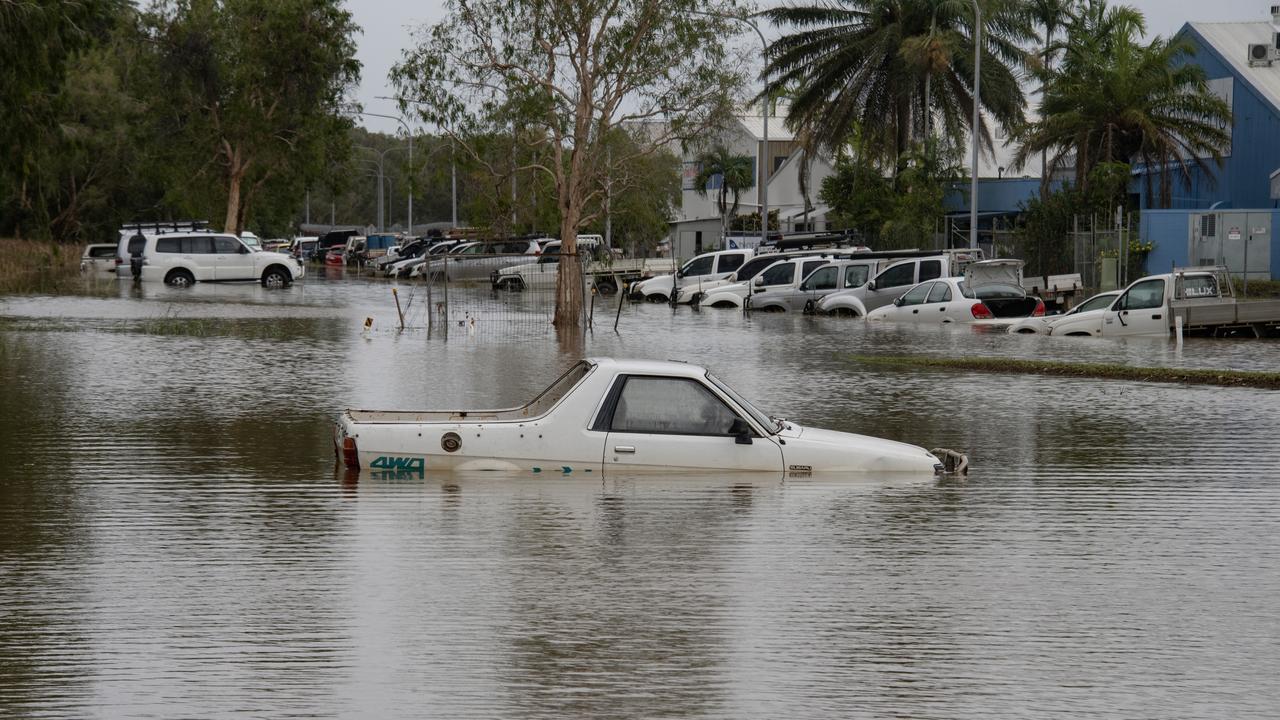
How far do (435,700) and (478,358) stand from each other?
1954 cm

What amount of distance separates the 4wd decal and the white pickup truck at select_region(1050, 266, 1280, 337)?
21237 millimetres

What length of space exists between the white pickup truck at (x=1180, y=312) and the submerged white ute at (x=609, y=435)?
19.9 metres

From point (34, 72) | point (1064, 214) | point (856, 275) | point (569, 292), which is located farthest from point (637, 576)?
point (1064, 214)

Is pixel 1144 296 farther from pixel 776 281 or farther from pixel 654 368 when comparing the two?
pixel 654 368

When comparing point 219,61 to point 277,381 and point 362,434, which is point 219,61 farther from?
point 362,434

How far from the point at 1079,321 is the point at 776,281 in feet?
43.4

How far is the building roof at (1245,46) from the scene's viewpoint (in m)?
49.6

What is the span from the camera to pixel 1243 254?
150ft

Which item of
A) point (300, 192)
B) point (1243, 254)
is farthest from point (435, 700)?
point (300, 192)

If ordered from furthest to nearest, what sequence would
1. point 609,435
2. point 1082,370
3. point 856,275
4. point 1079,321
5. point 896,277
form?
point 856,275
point 896,277
point 1079,321
point 1082,370
point 609,435

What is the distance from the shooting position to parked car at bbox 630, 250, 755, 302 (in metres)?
50.1

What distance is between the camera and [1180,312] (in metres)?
30.7

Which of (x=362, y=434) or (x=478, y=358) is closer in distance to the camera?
(x=362, y=434)

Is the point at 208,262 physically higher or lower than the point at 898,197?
lower
